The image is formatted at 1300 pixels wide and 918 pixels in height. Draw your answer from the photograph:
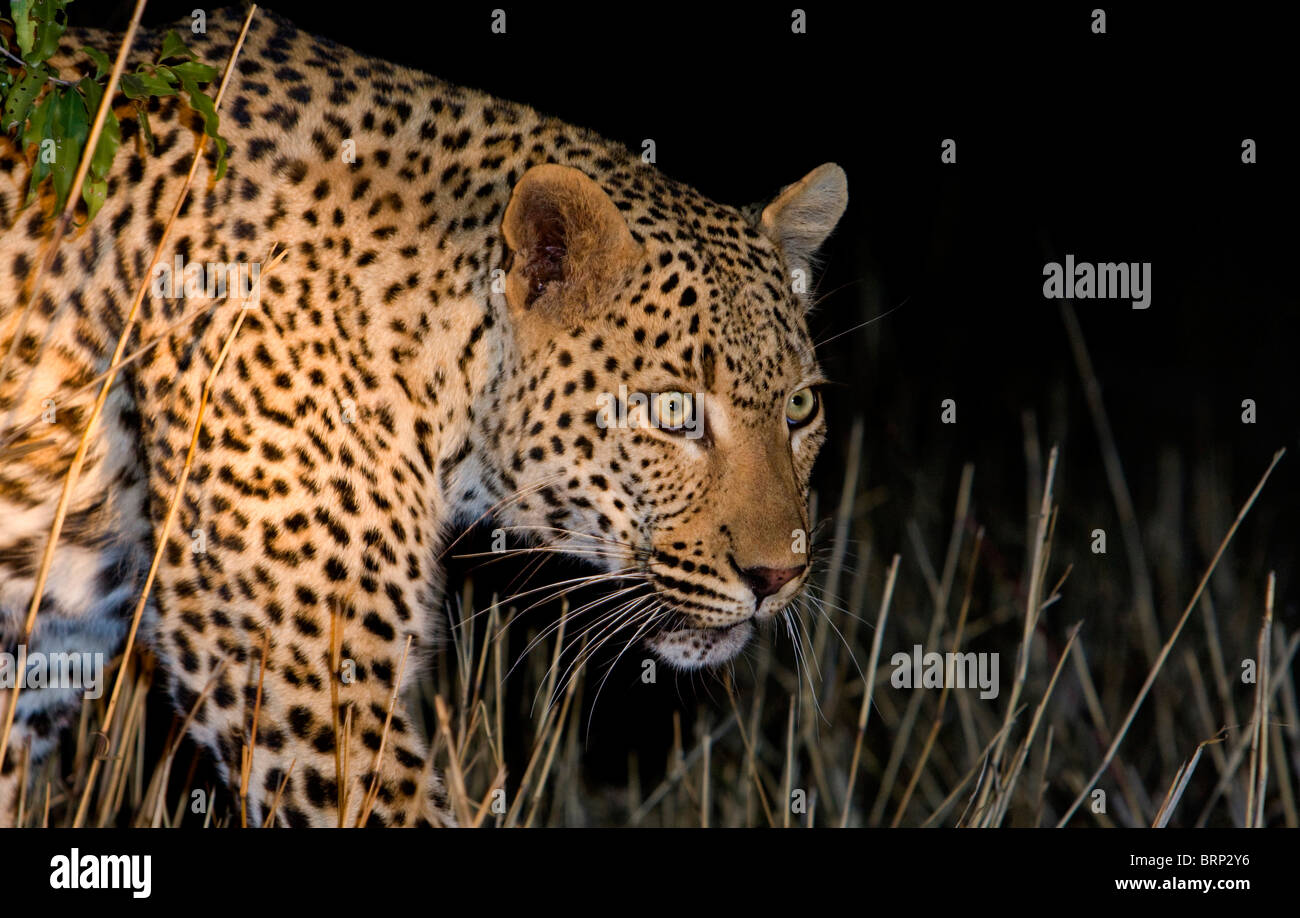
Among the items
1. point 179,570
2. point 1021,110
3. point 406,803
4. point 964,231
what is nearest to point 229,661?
point 179,570

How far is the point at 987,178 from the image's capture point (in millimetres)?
9359

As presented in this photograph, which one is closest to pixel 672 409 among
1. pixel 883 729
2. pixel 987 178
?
pixel 883 729

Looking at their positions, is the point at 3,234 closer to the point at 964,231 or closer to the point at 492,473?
the point at 492,473

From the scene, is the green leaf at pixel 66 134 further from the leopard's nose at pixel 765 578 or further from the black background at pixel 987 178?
the black background at pixel 987 178

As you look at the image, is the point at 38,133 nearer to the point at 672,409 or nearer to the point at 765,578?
the point at 672,409

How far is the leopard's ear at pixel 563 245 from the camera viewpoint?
12.1 ft

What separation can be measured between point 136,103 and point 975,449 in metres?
8.01

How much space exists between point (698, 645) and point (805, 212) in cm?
163

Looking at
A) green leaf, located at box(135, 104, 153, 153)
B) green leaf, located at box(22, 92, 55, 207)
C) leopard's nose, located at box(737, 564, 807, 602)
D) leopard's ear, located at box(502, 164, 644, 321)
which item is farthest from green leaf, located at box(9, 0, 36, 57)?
leopard's nose, located at box(737, 564, 807, 602)

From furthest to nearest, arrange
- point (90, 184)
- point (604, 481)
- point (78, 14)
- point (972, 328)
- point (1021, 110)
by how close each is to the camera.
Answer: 1. point (972, 328)
2. point (1021, 110)
3. point (78, 14)
4. point (604, 481)
5. point (90, 184)

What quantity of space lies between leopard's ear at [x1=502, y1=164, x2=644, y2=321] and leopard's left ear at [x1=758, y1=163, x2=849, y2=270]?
2.86 ft

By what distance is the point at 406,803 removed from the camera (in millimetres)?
3434

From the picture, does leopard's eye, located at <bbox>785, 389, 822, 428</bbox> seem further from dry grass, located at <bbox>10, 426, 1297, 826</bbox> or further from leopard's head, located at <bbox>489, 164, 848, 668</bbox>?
dry grass, located at <bbox>10, 426, 1297, 826</bbox>

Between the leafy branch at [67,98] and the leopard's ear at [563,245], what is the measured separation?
84 cm
